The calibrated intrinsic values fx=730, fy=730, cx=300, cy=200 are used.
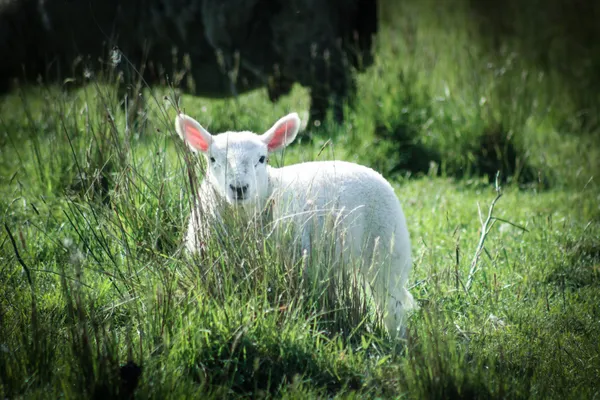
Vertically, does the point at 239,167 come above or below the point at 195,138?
below

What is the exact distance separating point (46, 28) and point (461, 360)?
610cm

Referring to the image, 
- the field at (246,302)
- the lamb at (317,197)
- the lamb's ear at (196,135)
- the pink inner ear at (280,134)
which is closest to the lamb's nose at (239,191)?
the lamb at (317,197)

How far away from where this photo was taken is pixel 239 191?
3.74m

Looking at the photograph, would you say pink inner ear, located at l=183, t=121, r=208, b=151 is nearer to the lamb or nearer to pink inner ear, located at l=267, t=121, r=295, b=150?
the lamb

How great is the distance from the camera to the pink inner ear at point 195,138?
13.2 ft

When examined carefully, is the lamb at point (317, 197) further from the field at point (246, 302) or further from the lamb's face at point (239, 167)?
the field at point (246, 302)

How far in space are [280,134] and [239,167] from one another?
54 cm

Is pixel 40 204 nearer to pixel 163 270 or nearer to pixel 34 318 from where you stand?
pixel 163 270

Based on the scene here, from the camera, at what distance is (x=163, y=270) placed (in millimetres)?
3342

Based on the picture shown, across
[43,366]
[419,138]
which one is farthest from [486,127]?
[43,366]

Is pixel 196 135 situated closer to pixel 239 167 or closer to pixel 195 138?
pixel 195 138

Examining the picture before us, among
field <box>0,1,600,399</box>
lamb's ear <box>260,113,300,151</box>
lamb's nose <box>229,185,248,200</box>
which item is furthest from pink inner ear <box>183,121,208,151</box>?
lamb's nose <box>229,185,248,200</box>

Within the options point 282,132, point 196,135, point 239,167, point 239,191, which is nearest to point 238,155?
point 239,167

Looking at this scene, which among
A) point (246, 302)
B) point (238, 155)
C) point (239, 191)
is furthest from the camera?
point (238, 155)
